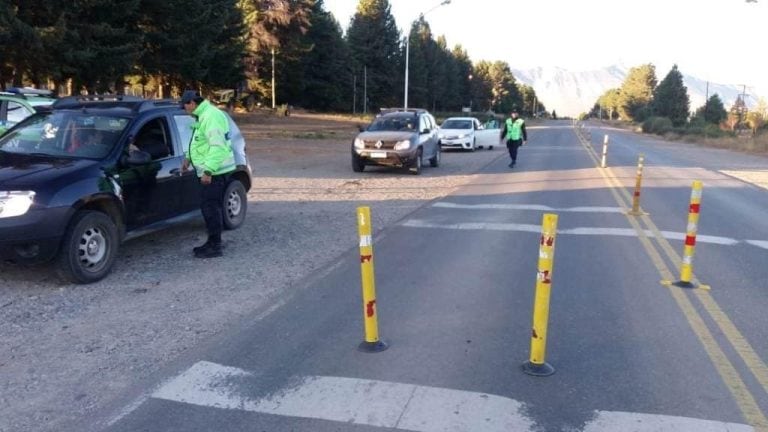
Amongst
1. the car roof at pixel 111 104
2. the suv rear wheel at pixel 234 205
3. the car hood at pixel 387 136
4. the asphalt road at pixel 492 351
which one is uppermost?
the car roof at pixel 111 104

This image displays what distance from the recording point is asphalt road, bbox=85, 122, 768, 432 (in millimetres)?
3949

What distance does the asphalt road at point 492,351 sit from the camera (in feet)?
13.0

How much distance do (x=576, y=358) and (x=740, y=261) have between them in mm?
4386

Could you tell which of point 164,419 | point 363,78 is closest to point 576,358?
point 164,419

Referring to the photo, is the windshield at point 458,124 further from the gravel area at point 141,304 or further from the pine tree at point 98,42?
the gravel area at point 141,304

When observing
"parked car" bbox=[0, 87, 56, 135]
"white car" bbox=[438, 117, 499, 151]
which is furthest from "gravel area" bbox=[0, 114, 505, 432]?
"white car" bbox=[438, 117, 499, 151]

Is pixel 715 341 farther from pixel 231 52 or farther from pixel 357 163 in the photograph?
pixel 231 52

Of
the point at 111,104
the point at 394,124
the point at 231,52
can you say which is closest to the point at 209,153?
the point at 111,104

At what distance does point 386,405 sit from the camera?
13.3ft

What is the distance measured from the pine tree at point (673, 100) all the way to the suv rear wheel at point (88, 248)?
104063mm

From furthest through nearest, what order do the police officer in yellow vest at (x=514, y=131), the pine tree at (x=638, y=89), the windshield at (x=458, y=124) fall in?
1. the pine tree at (x=638, y=89)
2. the windshield at (x=458, y=124)
3. the police officer in yellow vest at (x=514, y=131)

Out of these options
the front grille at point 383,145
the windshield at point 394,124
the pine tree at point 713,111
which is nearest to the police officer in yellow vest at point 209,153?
the front grille at point 383,145

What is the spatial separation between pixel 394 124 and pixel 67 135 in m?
12.4

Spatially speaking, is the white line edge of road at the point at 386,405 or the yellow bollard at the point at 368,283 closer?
the white line edge of road at the point at 386,405
